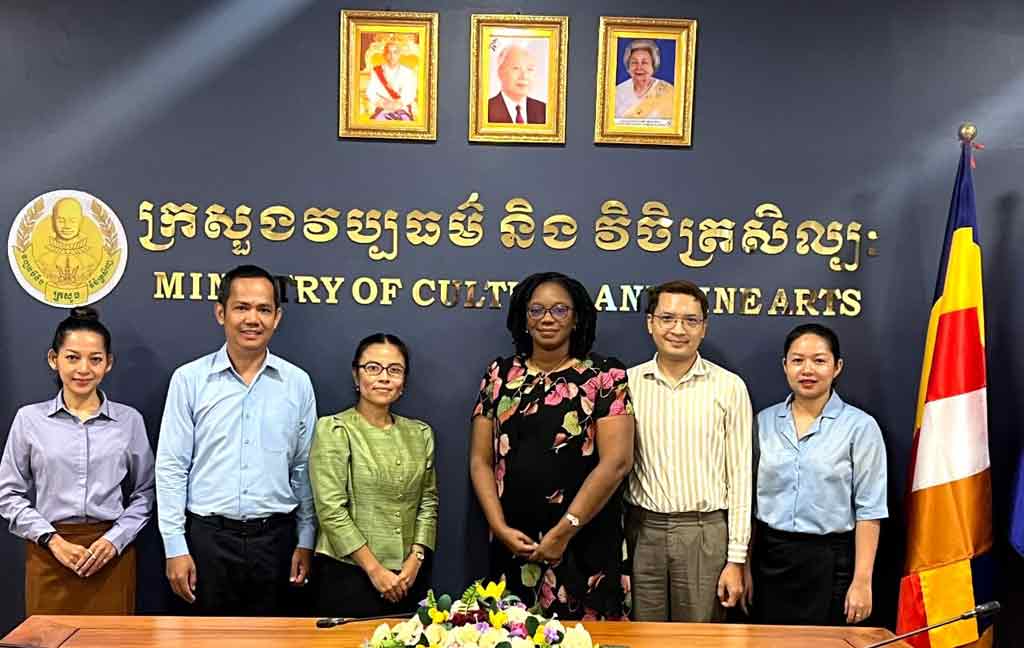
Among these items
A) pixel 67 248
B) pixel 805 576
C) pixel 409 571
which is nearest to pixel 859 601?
pixel 805 576

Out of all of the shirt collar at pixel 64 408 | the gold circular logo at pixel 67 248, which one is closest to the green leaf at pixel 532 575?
the shirt collar at pixel 64 408

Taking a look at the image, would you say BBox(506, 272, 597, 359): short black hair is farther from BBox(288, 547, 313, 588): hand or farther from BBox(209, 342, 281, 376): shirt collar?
BBox(288, 547, 313, 588): hand

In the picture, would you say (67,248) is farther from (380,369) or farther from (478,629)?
(478,629)

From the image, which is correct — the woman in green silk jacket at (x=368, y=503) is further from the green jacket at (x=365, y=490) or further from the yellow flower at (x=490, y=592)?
the yellow flower at (x=490, y=592)

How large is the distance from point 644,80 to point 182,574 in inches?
90.9

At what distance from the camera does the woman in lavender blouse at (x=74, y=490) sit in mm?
2920

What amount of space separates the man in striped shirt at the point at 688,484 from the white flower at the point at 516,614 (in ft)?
4.42

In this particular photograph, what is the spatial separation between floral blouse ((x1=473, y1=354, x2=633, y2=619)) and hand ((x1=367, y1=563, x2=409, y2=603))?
355 mm

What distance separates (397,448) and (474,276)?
A: 2.36 feet

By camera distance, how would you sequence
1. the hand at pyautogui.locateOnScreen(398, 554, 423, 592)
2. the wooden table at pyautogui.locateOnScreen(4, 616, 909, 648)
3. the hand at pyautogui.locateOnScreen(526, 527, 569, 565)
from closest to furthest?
the wooden table at pyautogui.locateOnScreen(4, 616, 909, 648) < the hand at pyautogui.locateOnScreen(526, 527, 569, 565) < the hand at pyautogui.locateOnScreen(398, 554, 423, 592)

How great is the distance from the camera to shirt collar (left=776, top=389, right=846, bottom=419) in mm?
3027

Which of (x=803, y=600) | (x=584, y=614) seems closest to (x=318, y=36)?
(x=584, y=614)

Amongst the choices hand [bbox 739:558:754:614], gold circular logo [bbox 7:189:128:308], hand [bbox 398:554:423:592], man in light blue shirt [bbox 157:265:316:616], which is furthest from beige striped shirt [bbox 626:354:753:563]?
gold circular logo [bbox 7:189:128:308]

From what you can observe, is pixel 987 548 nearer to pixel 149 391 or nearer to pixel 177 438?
pixel 177 438
